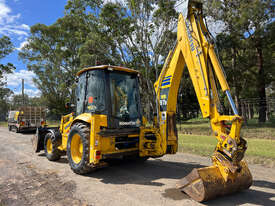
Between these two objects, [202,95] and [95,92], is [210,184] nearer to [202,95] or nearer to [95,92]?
[202,95]

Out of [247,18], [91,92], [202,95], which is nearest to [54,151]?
[91,92]

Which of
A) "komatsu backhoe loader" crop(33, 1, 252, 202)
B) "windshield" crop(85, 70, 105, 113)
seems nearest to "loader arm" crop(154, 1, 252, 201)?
"komatsu backhoe loader" crop(33, 1, 252, 202)

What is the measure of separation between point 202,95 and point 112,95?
2298 millimetres

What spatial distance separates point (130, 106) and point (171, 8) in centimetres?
1328

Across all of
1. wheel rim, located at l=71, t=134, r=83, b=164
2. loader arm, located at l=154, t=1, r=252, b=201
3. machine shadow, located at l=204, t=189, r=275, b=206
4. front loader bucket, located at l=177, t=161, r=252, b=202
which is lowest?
machine shadow, located at l=204, t=189, r=275, b=206

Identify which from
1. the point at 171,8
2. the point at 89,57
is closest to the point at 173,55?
the point at 171,8

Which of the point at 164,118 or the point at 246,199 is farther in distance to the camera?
the point at 164,118

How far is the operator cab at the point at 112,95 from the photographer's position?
555cm

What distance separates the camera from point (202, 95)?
448 centimetres

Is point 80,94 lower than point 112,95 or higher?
higher

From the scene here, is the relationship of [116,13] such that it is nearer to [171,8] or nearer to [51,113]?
[171,8]

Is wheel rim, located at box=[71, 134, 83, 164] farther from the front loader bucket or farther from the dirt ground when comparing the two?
the front loader bucket

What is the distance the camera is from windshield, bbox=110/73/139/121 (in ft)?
18.6

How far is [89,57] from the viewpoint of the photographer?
797 inches
